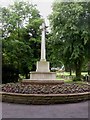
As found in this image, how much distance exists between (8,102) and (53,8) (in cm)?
1583

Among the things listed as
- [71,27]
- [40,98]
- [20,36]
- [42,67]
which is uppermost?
[71,27]

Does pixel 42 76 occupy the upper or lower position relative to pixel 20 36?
lower

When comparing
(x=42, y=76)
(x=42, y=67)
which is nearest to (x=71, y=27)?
Result: (x=42, y=67)

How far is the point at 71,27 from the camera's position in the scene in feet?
63.4

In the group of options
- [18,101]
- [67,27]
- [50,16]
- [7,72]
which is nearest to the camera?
[18,101]

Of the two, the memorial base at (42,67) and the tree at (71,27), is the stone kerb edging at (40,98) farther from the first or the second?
the tree at (71,27)

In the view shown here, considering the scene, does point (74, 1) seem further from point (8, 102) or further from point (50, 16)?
point (8, 102)

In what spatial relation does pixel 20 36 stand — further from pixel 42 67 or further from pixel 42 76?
pixel 42 76

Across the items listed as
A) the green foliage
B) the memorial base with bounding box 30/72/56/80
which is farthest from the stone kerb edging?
the green foliage

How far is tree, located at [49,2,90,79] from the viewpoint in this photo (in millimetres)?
19297

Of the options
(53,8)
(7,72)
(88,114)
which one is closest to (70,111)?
(88,114)

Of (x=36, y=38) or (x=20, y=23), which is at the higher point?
(x=20, y=23)

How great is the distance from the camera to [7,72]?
17312mm

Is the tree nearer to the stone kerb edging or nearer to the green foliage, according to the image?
the green foliage
